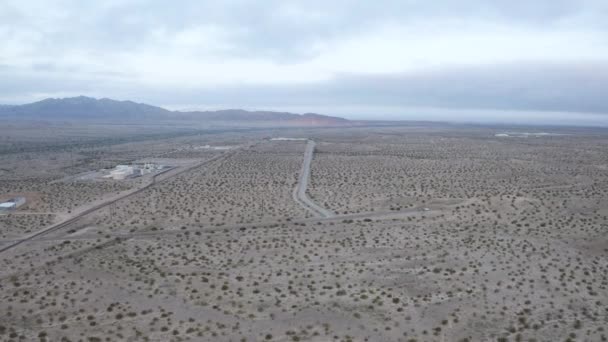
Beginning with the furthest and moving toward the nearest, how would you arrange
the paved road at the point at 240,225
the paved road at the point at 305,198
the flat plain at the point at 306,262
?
the paved road at the point at 305,198, the paved road at the point at 240,225, the flat plain at the point at 306,262

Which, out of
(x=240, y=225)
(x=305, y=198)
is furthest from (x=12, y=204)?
(x=305, y=198)

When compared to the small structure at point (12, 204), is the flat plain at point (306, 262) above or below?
below

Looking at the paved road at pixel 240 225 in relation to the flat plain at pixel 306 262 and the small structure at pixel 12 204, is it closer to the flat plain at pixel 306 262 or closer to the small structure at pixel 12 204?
the flat plain at pixel 306 262

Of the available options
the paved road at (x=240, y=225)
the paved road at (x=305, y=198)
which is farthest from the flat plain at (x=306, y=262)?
the paved road at (x=305, y=198)

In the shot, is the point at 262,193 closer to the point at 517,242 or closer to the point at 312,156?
the point at 517,242

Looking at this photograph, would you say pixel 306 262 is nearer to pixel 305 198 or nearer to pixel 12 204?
pixel 305 198

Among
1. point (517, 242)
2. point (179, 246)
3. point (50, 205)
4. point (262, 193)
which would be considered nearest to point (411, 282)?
point (517, 242)
